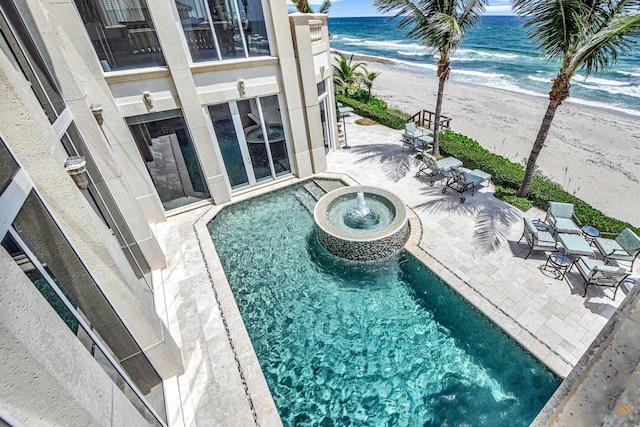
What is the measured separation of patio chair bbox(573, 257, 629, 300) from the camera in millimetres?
7234

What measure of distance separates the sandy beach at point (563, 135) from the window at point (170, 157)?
17518 mm

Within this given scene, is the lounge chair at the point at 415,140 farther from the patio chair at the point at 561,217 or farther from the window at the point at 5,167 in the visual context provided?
the window at the point at 5,167

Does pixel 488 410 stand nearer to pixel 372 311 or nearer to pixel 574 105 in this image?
pixel 372 311

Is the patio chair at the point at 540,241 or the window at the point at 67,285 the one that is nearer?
the window at the point at 67,285

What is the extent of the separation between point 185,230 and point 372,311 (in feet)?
24.9

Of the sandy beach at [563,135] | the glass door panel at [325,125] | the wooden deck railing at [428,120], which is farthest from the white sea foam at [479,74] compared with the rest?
the glass door panel at [325,125]

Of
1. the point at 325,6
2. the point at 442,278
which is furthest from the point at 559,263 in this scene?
the point at 325,6

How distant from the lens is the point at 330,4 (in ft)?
80.3

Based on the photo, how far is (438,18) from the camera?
1179cm

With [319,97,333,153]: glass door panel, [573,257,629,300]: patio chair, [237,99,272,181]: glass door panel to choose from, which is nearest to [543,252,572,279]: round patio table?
[573,257,629,300]: patio chair

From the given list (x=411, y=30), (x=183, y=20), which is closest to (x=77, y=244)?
(x=183, y=20)

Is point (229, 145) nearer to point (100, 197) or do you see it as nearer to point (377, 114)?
point (100, 197)

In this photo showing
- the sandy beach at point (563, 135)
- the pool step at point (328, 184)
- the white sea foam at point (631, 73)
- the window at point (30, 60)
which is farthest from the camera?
the white sea foam at point (631, 73)

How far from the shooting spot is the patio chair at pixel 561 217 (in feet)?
30.5
